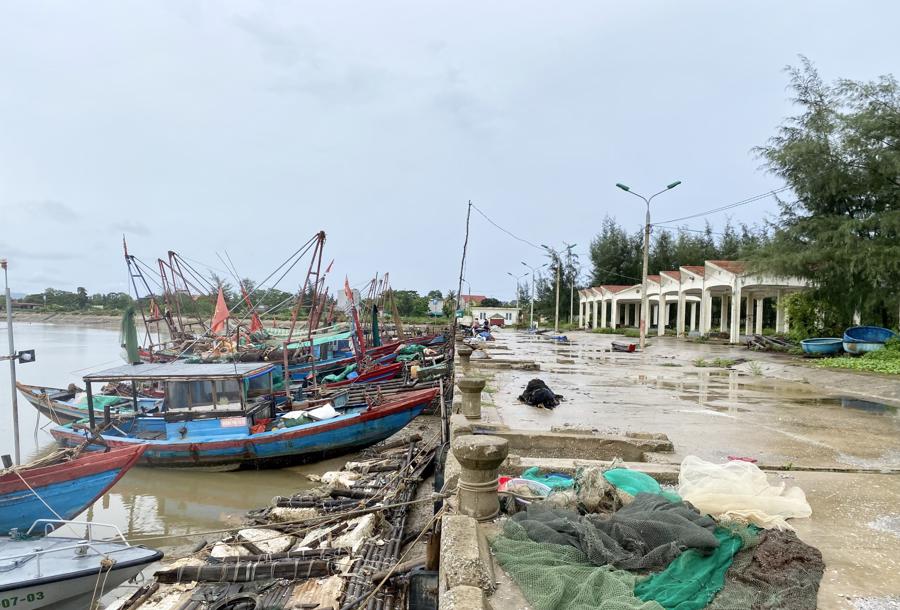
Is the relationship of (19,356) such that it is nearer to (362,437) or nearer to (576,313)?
(362,437)

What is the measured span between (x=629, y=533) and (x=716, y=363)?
1808cm

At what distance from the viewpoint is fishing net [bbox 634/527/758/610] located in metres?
3.02

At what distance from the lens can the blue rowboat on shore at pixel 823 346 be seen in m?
19.9

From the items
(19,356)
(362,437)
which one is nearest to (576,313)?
(362,437)

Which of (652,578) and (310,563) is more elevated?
(652,578)

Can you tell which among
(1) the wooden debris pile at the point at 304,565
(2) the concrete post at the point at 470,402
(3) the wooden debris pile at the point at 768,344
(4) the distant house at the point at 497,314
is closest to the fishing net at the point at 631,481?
(1) the wooden debris pile at the point at 304,565

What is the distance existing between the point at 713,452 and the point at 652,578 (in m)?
A: 4.31

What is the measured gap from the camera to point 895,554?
3.78 m

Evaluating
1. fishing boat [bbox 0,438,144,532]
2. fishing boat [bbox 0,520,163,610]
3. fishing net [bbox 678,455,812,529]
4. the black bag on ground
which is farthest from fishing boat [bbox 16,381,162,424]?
fishing net [bbox 678,455,812,529]

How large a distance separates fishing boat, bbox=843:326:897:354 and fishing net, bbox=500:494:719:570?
19283 millimetres

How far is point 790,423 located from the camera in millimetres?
8992

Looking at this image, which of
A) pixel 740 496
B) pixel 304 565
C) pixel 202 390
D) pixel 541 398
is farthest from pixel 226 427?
pixel 740 496

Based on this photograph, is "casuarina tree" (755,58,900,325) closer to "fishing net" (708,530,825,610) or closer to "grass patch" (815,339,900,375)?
"grass patch" (815,339,900,375)

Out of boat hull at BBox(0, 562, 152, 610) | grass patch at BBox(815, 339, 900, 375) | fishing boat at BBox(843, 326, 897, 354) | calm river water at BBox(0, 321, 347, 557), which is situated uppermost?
fishing boat at BBox(843, 326, 897, 354)
